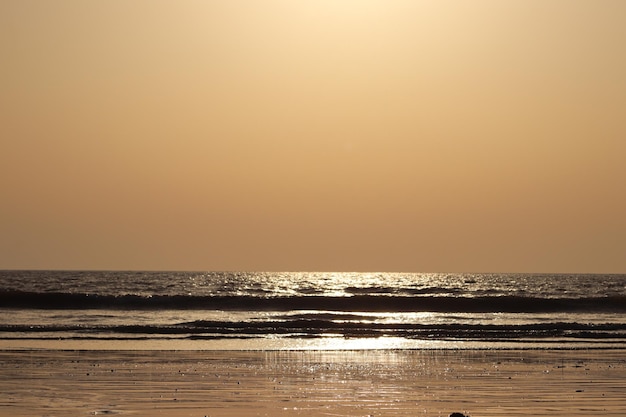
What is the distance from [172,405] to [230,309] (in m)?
33.6

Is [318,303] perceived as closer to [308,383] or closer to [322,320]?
[322,320]

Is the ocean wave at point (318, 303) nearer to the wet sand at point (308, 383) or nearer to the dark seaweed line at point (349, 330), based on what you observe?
the dark seaweed line at point (349, 330)

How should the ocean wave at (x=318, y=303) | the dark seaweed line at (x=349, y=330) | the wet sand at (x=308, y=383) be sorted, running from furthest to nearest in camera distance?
the ocean wave at (x=318, y=303)
the dark seaweed line at (x=349, y=330)
the wet sand at (x=308, y=383)

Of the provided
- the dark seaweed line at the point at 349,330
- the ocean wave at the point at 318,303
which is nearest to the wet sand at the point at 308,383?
the dark seaweed line at the point at 349,330

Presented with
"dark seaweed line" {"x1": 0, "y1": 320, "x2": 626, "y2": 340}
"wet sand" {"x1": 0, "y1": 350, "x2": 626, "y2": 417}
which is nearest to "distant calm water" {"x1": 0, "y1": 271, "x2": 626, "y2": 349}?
"dark seaweed line" {"x1": 0, "y1": 320, "x2": 626, "y2": 340}

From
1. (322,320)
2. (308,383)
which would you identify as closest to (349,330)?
(322,320)

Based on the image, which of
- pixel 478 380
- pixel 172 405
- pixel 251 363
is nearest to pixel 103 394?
pixel 172 405

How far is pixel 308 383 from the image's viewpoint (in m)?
18.5

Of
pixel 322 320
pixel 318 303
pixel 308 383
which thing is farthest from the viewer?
pixel 318 303

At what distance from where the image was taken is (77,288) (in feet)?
234

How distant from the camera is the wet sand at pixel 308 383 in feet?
50.1

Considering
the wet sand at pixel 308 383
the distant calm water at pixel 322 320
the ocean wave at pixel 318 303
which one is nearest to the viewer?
the wet sand at pixel 308 383

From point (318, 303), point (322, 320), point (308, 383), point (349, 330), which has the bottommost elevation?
point (308, 383)

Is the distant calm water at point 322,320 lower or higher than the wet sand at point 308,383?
higher
